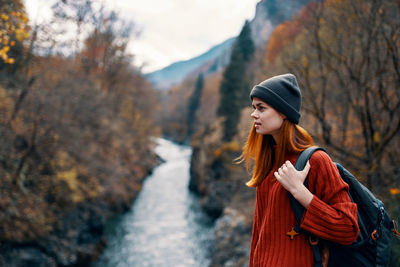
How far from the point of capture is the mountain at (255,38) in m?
12.8

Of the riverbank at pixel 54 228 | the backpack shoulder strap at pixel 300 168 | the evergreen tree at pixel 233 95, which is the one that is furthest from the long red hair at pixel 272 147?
the evergreen tree at pixel 233 95

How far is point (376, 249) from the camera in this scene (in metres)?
1.46

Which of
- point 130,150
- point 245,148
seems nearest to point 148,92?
point 130,150

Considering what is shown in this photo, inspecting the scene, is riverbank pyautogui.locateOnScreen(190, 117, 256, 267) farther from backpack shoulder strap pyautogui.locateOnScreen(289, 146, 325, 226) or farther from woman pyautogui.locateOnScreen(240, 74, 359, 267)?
backpack shoulder strap pyautogui.locateOnScreen(289, 146, 325, 226)

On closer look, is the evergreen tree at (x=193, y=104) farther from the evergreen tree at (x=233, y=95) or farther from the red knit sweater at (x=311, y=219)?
the red knit sweater at (x=311, y=219)

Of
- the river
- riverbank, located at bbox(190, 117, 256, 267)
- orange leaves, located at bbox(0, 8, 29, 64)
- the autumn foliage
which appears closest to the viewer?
orange leaves, located at bbox(0, 8, 29, 64)

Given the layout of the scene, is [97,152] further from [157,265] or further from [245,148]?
[245,148]

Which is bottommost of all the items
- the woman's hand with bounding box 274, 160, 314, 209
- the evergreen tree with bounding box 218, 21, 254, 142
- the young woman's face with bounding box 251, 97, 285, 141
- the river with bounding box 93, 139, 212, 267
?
the river with bounding box 93, 139, 212, 267

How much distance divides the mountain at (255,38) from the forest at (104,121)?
58cm

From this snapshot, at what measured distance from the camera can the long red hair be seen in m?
1.69

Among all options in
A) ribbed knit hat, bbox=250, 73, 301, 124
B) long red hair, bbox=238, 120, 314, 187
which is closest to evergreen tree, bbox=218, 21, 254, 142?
long red hair, bbox=238, 120, 314, 187

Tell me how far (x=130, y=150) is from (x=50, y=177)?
13.5 metres

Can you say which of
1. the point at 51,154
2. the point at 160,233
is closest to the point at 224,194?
A: the point at 160,233

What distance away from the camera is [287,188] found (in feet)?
4.85
